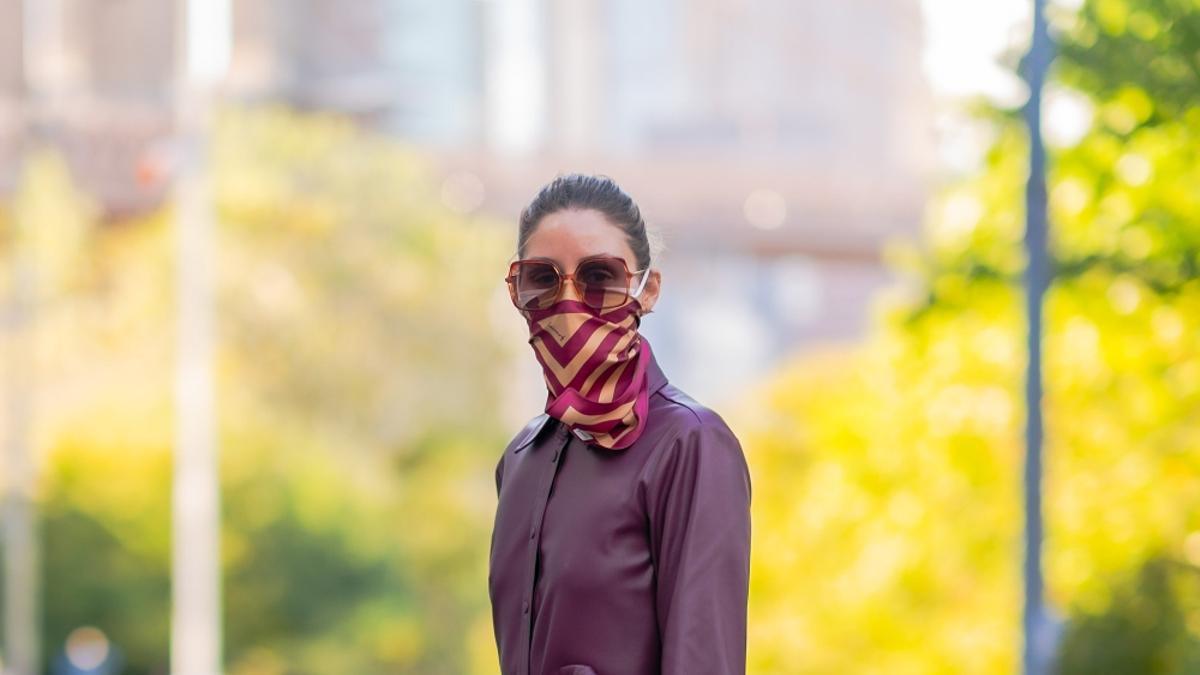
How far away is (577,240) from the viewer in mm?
2998

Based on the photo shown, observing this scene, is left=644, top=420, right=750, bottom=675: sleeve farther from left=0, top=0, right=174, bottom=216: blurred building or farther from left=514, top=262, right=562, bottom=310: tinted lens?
left=0, top=0, right=174, bottom=216: blurred building

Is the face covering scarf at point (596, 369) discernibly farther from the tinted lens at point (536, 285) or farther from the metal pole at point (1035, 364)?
the metal pole at point (1035, 364)

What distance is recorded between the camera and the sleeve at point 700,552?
2842 mm

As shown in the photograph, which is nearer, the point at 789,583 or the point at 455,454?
the point at 789,583

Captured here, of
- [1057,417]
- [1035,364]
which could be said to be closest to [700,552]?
[1035,364]

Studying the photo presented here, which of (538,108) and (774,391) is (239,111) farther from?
(538,108)

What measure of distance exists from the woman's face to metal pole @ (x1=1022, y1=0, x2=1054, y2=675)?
8.71 meters

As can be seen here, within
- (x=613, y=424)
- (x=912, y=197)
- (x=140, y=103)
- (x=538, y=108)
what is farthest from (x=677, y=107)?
(x=613, y=424)

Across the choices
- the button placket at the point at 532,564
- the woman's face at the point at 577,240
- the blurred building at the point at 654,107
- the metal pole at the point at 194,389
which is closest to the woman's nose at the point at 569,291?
the woman's face at the point at 577,240

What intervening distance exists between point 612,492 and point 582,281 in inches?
11.1

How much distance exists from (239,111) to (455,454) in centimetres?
1064

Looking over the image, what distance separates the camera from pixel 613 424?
292cm

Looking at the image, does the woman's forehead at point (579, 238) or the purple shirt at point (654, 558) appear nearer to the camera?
the purple shirt at point (654, 558)

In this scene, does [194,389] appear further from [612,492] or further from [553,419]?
[612,492]
